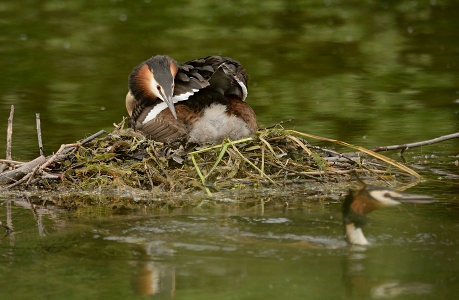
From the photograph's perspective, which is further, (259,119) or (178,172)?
(259,119)

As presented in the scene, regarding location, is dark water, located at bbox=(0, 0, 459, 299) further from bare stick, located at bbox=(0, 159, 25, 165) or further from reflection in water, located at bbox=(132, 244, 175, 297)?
bare stick, located at bbox=(0, 159, 25, 165)

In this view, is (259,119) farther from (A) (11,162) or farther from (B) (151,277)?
(B) (151,277)

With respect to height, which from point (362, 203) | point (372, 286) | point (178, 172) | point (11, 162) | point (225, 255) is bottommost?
point (372, 286)

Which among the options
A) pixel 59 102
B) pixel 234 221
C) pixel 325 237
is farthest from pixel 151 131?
pixel 59 102

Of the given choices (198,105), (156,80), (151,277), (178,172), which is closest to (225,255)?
(151,277)

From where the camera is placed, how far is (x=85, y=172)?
7117 mm

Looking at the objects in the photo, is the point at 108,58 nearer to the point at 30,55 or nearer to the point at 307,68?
the point at 30,55

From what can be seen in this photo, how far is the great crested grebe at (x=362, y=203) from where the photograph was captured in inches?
217

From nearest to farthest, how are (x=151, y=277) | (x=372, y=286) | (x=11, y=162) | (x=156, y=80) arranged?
(x=372, y=286)
(x=151, y=277)
(x=11, y=162)
(x=156, y=80)

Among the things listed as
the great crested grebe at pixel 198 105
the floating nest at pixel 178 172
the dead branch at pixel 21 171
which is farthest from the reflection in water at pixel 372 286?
the dead branch at pixel 21 171

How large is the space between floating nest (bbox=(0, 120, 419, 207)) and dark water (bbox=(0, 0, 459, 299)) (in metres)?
0.38

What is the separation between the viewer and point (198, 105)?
7.52 metres

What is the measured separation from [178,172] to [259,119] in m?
2.97

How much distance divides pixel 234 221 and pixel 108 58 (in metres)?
8.56
